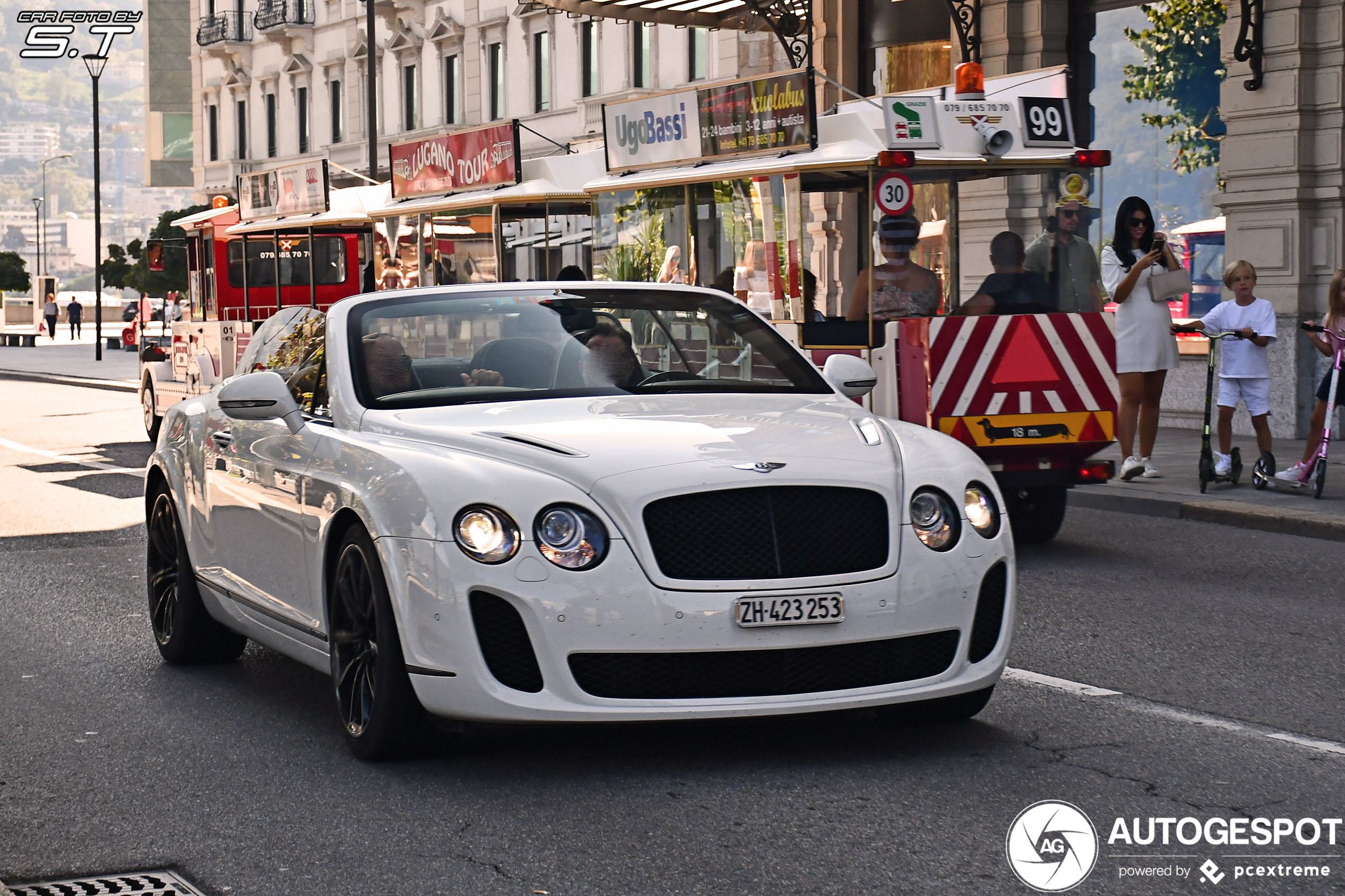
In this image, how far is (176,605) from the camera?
296 inches

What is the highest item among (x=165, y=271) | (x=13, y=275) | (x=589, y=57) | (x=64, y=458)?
(x=589, y=57)

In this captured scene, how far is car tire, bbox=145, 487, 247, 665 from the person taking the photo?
7.44m

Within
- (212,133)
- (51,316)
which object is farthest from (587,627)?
(51,316)

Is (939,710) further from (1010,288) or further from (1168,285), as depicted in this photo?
(1168,285)

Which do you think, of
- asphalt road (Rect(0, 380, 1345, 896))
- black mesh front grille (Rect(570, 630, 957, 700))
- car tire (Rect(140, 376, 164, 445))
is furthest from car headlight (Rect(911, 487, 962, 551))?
car tire (Rect(140, 376, 164, 445))

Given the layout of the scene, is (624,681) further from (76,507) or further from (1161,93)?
(1161,93)

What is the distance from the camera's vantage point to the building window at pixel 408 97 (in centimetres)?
5034

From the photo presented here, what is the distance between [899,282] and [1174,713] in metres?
5.44

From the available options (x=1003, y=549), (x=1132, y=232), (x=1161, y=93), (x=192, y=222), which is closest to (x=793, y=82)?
(x=1132, y=232)

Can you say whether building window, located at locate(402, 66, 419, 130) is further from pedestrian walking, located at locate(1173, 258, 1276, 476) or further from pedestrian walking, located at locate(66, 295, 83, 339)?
pedestrian walking, located at locate(1173, 258, 1276, 476)

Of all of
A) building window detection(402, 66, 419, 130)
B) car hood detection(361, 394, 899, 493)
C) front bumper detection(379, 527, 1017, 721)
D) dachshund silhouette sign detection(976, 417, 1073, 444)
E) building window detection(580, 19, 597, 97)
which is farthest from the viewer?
building window detection(402, 66, 419, 130)

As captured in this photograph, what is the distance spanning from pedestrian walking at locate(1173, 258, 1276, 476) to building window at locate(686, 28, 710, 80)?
2503 cm

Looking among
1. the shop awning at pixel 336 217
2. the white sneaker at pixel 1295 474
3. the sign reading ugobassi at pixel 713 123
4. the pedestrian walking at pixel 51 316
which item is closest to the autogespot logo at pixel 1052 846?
the sign reading ugobassi at pixel 713 123

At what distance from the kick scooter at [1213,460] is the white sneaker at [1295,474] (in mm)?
69
